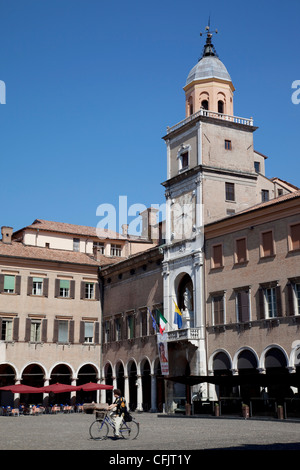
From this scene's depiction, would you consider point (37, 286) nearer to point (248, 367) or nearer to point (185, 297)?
point (185, 297)

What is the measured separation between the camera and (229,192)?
1757 inches

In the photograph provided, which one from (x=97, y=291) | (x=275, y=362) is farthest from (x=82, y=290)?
(x=275, y=362)

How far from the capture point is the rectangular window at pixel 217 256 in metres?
40.2

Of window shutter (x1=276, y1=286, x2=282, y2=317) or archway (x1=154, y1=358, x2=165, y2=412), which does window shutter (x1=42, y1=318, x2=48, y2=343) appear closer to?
archway (x1=154, y1=358, x2=165, y2=412)

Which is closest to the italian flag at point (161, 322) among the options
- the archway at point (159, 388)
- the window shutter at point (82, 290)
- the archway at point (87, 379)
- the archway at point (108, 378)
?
the archway at point (159, 388)

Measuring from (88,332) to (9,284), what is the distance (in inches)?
314

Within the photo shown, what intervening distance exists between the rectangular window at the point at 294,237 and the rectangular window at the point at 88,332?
23795 millimetres

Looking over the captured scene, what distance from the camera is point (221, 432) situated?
2291 cm

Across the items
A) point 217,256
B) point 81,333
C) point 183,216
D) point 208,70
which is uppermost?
point 208,70

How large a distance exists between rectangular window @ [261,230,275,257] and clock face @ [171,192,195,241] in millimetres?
7272
